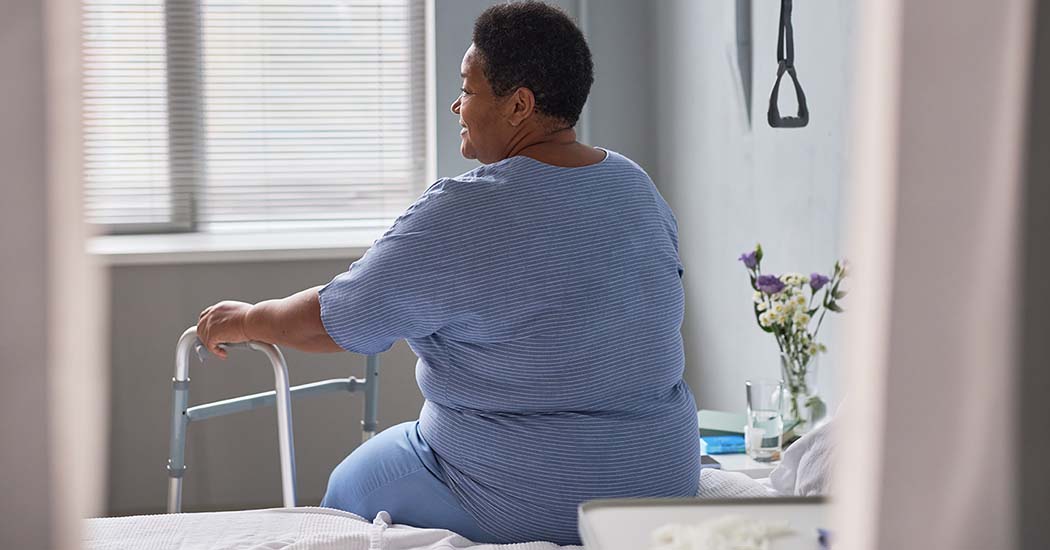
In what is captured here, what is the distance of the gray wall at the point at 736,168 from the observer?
1.95 m

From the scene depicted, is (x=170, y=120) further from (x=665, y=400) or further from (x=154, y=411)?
(x=665, y=400)

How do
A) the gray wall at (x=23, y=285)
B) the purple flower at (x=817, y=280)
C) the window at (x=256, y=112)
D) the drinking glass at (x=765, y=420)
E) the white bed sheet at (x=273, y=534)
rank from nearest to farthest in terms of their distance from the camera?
the gray wall at (x=23, y=285)
the white bed sheet at (x=273, y=534)
the purple flower at (x=817, y=280)
the drinking glass at (x=765, y=420)
the window at (x=256, y=112)

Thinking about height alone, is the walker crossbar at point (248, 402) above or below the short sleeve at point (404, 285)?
below

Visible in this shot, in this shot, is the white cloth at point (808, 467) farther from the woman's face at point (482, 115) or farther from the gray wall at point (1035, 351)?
the gray wall at point (1035, 351)

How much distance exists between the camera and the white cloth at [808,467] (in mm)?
1430

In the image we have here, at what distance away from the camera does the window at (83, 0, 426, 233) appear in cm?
316

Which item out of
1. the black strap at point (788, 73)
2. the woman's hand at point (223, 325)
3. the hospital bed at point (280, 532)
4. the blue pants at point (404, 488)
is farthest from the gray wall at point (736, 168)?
the woman's hand at point (223, 325)

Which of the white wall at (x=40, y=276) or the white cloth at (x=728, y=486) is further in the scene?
the white cloth at (x=728, y=486)

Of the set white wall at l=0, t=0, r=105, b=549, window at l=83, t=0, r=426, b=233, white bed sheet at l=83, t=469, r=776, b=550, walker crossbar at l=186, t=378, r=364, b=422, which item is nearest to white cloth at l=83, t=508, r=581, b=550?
white bed sheet at l=83, t=469, r=776, b=550

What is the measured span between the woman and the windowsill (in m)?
1.39

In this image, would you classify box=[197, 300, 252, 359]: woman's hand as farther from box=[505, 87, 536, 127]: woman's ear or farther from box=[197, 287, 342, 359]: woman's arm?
box=[505, 87, 536, 127]: woman's ear

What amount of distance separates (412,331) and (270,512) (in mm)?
307

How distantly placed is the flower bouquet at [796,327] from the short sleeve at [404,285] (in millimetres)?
660

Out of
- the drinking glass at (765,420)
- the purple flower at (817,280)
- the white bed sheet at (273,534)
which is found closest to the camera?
the white bed sheet at (273,534)
